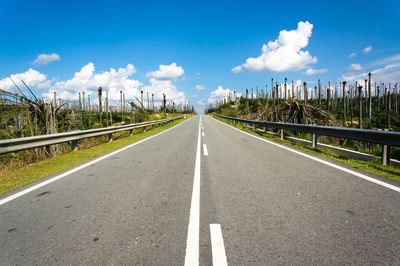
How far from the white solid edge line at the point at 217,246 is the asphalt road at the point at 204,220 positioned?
0.01 metres

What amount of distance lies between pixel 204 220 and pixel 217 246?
2.00ft

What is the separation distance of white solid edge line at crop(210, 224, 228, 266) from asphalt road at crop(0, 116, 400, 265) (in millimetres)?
10

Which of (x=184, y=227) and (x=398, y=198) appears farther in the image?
(x=398, y=198)

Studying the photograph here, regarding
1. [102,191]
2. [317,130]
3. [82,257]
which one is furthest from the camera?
[317,130]

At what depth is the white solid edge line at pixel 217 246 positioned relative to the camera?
81.3 inches

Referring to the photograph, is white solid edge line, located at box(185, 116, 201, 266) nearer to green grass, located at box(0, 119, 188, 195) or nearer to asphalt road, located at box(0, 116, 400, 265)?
asphalt road, located at box(0, 116, 400, 265)

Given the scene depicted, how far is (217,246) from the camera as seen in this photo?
232 centimetres

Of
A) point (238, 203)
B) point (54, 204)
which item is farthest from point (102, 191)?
point (238, 203)

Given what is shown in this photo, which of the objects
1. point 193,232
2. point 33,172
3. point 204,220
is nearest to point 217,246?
point 193,232

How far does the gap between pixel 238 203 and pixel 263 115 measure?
1562 cm

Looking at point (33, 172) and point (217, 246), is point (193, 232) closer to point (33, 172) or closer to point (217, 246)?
point (217, 246)

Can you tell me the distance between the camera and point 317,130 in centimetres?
833

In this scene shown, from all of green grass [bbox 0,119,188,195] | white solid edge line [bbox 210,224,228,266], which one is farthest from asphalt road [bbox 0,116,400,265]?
green grass [bbox 0,119,188,195]

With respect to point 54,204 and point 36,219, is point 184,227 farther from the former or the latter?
point 54,204
